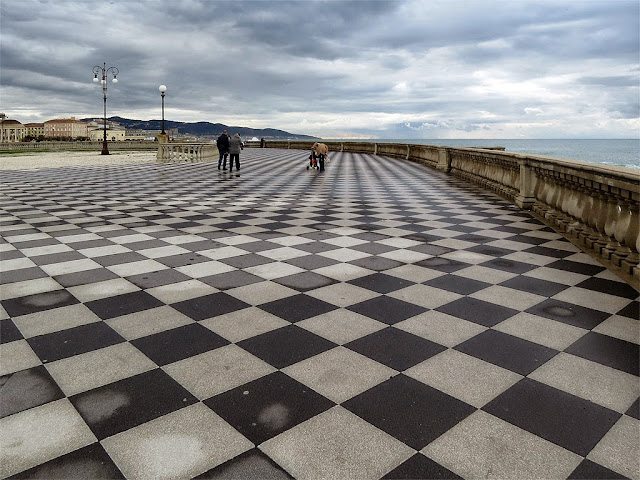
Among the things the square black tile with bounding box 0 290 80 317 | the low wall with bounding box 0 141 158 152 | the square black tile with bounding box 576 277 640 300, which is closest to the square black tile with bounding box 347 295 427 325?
the square black tile with bounding box 576 277 640 300

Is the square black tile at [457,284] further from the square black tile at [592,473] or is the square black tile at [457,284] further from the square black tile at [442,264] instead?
the square black tile at [592,473]

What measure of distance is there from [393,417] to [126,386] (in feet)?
4.76

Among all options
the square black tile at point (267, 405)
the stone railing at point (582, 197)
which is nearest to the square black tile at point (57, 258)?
the square black tile at point (267, 405)

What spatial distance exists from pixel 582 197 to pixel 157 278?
Answer: 211 inches

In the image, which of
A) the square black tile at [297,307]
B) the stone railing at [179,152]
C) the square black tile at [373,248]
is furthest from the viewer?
the stone railing at [179,152]

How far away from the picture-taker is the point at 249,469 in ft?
6.74

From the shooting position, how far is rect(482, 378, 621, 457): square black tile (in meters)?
2.28

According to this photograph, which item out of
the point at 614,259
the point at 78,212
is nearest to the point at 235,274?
the point at 614,259

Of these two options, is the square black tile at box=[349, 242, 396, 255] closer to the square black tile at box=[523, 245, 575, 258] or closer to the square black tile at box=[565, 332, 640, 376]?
the square black tile at box=[523, 245, 575, 258]

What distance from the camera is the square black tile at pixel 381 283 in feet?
14.6

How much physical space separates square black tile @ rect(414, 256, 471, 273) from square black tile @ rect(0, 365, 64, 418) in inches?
143

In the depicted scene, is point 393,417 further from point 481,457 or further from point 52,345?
point 52,345

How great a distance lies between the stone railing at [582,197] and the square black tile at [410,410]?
2.93m

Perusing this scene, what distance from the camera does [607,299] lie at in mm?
4168
